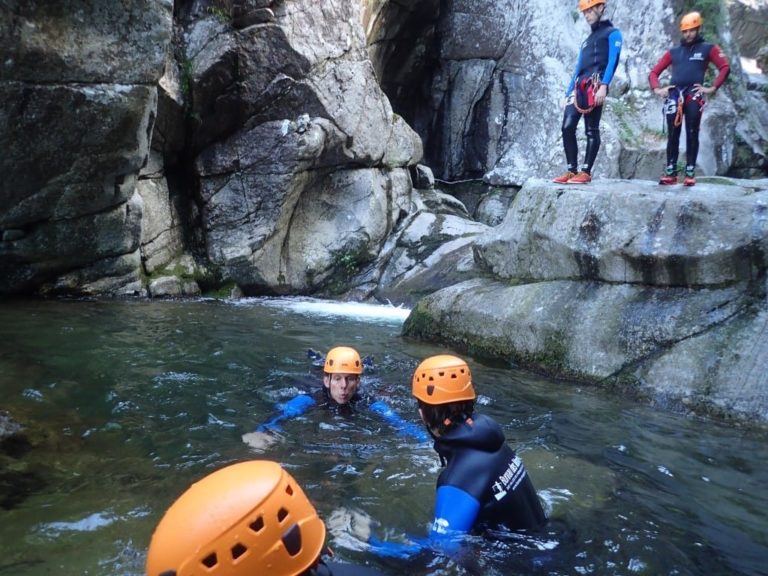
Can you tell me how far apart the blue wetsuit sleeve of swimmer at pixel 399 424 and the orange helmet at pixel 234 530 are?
3624 millimetres

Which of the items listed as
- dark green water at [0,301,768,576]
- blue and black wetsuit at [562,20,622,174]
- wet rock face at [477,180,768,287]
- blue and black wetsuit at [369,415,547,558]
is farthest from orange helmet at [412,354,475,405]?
blue and black wetsuit at [562,20,622,174]

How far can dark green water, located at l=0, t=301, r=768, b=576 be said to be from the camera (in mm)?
3465

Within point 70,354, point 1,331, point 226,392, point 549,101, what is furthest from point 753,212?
point 549,101

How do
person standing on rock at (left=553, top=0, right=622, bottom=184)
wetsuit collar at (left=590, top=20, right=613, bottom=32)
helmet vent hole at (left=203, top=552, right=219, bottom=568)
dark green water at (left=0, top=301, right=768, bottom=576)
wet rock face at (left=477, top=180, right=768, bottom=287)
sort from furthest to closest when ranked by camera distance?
wetsuit collar at (left=590, top=20, right=613, bottom=32) → person standing on rock at (left=553, top=0, right=622, bottom=184) → wet rock face at (left=477, top=180, right=768, bottom=287) → dark green water at (left=0, top=301, right=768, bottom=576) → helmet vent hole at (left=203, top=552, right=219, bottom=568)

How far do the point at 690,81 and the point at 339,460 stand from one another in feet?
23.2

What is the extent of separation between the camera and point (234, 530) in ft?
5.50

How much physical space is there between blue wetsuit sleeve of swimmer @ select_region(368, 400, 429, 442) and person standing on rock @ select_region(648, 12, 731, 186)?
5.54 m

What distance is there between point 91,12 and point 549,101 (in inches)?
563

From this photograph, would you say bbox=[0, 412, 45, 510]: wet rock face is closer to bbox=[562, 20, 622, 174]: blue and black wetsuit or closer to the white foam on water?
the white foam on water

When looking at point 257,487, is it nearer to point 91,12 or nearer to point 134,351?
point 134,351


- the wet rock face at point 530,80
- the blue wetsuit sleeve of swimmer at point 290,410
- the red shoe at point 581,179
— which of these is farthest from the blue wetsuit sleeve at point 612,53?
the wet rock face at point 530,80

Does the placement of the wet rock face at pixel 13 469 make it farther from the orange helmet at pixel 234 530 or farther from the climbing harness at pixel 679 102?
the climbing harness at pixel 679 102

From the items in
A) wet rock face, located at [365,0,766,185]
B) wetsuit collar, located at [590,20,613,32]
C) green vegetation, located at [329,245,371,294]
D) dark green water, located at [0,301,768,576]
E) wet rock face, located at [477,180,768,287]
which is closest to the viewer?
dark green water, located at [0,301,768,576]

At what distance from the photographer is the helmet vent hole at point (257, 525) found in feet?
5.61
